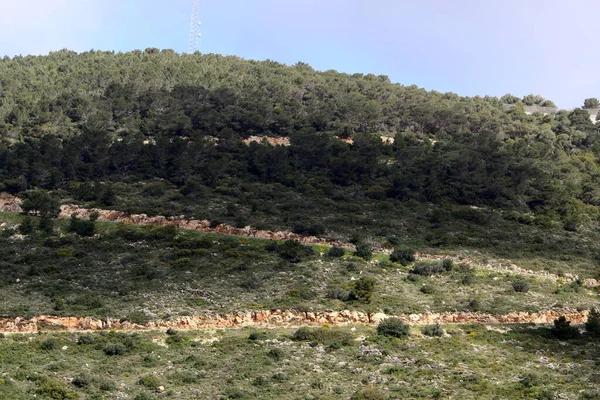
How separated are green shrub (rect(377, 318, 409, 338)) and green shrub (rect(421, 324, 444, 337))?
1251 millimetres

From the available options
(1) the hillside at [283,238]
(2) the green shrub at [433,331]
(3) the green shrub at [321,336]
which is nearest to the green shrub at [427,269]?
(1) the hillside at [283,238]

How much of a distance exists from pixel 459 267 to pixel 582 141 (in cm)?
5840

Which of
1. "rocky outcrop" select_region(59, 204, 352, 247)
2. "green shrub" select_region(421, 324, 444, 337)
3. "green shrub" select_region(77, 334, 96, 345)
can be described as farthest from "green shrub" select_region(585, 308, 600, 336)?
"green shrub" select_region(77, 334, 96, 345)

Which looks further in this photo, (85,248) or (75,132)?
(75,132)

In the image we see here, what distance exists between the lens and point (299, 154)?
8881 cm

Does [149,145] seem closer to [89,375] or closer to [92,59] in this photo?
[92,59]

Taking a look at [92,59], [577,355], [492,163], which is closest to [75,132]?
[92,59]

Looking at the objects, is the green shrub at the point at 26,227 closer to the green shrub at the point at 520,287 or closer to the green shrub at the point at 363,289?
the green shrub at the point at 363,289

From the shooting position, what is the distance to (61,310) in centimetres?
4512

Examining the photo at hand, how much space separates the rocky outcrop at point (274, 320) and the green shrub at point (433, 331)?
7.57ft

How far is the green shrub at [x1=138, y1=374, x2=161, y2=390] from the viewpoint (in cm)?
Answer: 3525

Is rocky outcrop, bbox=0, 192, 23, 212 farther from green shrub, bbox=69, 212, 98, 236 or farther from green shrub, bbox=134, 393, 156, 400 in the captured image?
green shrub, bbox=134, 393, 156, 400

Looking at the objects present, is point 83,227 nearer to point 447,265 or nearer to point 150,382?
point 447,265

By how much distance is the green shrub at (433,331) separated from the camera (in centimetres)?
4444
